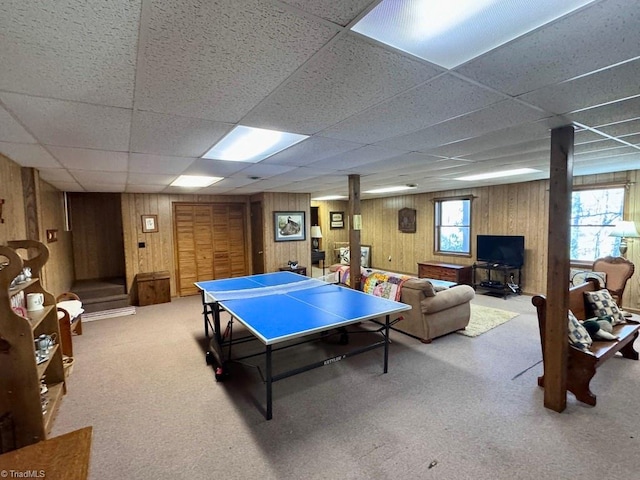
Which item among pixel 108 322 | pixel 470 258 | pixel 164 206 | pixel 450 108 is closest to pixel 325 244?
pixel 470 258

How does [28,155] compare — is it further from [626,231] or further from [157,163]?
[626,231]

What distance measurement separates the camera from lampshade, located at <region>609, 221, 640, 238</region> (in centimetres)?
455

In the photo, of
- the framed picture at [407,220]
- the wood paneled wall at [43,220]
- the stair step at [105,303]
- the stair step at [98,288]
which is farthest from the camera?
the framed picture at [407,220]

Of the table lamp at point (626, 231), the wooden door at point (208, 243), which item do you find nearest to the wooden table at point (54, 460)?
the wooden door at point (208, 243)

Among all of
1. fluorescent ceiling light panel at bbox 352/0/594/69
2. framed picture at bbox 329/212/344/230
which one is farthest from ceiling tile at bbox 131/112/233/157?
framed picture at bbox 329/212/344/230

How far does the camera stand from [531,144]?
3.03 metres

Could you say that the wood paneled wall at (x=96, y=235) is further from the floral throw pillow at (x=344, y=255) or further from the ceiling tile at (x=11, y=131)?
the floral throw pillow at (x=344, y=255)

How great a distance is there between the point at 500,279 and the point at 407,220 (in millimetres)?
2881

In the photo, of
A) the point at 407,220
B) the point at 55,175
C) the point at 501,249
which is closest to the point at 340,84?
the point at 55,175

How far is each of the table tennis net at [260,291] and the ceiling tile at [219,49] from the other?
2.54 meters

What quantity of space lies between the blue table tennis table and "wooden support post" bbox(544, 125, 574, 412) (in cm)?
125

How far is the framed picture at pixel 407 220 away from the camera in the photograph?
28.4 feet

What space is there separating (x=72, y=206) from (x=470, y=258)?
9.15m

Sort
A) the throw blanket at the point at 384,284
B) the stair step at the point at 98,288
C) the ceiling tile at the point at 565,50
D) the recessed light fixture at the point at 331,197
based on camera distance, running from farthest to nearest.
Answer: the recessed light fixture at the point at 331,197, the stair step at the point at 98,288, the throw blanket at the point at 384,284, the ceiling tile at the point at 565,50
